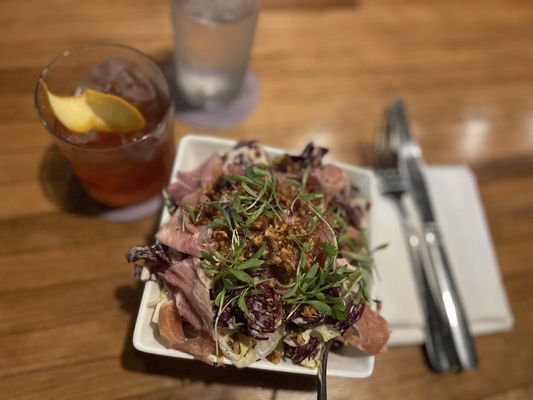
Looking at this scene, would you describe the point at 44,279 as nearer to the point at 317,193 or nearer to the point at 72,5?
the point at 317,193

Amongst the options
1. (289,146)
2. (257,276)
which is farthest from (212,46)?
(257,276)

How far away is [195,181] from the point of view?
3.03 feet

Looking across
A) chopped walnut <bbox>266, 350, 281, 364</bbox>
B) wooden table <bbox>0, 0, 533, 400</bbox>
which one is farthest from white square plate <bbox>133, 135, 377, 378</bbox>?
wooden table <bbox>0, 0, 533, 400</bbox>

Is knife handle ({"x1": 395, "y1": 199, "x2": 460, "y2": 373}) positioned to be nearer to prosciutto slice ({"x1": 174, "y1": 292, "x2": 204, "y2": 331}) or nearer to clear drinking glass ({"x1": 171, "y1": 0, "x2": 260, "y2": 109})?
prosciutto slice ({"x1": 174, "y1": 292, "x2": 204, "y2": 331})

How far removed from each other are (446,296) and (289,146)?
1.84ft

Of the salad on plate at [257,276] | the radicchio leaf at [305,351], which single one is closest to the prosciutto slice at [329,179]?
the salad on plate at [257,276]

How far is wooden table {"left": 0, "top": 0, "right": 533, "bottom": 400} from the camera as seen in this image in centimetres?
92

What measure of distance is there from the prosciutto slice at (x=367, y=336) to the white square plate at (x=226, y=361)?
26 millimetres

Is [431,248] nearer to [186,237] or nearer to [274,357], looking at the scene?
[274,357]

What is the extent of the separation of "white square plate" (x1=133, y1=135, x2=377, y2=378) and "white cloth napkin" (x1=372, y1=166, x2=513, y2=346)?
0.10 meters

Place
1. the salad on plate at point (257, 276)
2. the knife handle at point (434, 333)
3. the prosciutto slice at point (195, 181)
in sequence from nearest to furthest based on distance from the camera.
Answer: the salad on plate at point (257, 276)
the prosciutto slice at point (195, 181)
the knife handle at point (434, 333)

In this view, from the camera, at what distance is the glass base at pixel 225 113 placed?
127 centimetres

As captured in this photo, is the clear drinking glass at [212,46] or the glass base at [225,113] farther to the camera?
the glass base at [225,113]

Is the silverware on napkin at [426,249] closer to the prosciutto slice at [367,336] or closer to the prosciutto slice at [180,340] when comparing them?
the prosciutto slice at [367,336]
